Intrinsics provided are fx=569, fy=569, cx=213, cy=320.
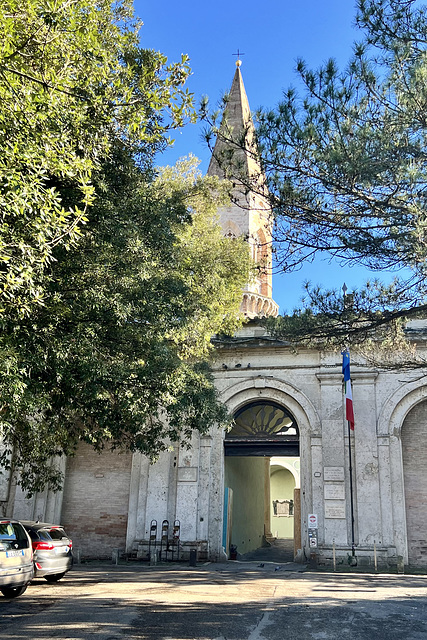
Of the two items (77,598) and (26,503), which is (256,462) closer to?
(26,503)

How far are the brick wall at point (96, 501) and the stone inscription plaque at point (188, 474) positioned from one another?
1953 mm

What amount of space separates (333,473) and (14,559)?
967cm

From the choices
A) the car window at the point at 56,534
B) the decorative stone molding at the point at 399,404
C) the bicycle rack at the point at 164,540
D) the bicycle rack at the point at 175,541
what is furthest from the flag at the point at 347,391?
the car window at the point at 56,534

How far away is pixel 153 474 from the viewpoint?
17578 mm

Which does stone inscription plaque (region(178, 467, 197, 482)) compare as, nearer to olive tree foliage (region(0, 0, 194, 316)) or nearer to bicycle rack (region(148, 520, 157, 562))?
bicycle rack (region(148, 520, 157, 562))

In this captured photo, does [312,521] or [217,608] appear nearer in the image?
[217,608]

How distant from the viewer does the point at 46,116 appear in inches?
263

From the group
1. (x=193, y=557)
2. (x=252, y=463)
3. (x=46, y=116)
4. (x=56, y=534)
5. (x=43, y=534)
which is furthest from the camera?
(x=252, y=463)

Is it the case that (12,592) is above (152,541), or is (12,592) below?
below

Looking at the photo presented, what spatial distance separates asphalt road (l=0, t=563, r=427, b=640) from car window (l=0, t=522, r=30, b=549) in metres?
0.89

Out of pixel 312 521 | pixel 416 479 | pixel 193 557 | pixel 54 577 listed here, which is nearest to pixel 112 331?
pixel 54 577

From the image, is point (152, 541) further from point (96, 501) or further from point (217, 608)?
point (217, 608)

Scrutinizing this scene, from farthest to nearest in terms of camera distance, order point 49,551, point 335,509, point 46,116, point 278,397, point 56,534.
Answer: point 278,397 < point 335,509 < point 56,534 < point 49,551 < point 46,116

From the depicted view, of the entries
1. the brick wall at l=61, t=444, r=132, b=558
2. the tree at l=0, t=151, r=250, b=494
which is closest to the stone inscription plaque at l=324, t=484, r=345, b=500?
the tree at l=0, t=151, r=250, b=494
